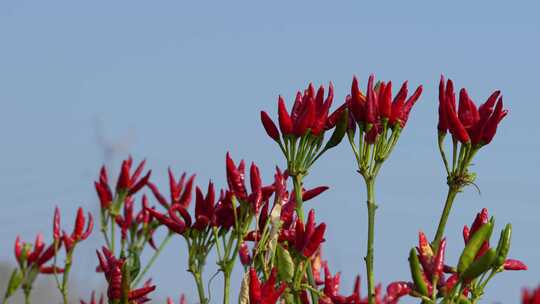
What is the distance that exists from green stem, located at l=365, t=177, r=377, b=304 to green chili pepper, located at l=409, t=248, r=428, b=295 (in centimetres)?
19

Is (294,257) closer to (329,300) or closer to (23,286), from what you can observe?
(329,300)

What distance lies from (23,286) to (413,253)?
2.94 metres

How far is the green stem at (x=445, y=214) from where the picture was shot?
3.62 meters

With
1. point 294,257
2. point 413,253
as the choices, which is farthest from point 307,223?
point 413,253

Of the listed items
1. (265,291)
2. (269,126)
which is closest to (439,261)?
(265,291)

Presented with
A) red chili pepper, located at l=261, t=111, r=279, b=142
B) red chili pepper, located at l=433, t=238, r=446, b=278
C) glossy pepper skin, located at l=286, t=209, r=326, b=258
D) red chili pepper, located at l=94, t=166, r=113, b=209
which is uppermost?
red chili pepper, located at l=94, t=166, r=113, b=209

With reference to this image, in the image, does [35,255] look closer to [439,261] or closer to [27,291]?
[27,291]

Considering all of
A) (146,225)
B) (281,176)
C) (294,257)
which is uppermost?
(146,225)

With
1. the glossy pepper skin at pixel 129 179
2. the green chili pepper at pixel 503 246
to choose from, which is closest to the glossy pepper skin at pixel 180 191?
the glossy pepper skin at pixel 129 179

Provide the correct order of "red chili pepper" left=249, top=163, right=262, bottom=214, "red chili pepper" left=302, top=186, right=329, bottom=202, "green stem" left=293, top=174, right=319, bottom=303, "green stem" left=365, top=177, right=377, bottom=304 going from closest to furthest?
1. "green stem" left=365, top=177, right=377, bottom=304
2. "green stem" left=293, top=174, right=319, bottom=303
3. "red chili pepper" left=249, top=163, right=262, bottom=214
4. "red chili pepper" left=302, top=186, right=329, bottom=202

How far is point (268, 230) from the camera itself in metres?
3.97

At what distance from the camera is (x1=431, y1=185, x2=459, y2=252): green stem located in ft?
11.9

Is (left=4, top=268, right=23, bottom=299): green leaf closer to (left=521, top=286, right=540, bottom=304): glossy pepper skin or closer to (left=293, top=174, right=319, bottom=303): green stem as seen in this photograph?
(left=293, top=174, right=319, bottom=303): green stem

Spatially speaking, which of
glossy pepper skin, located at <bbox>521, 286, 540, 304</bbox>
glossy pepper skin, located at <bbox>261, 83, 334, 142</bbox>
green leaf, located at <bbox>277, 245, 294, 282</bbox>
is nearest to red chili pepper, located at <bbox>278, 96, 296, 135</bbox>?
glossy pepper skin, located at <bbox>261, 83, 334, 142</bbox>
